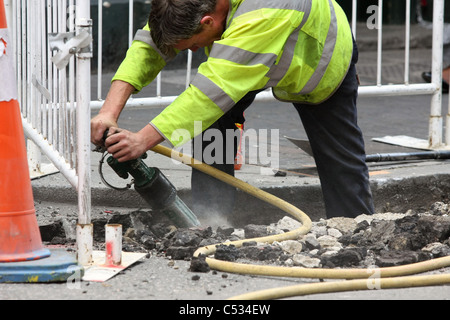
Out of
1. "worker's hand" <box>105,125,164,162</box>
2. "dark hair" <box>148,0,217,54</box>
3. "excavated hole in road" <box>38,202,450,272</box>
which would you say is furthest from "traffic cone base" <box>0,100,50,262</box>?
"dark hair" <box>148,0,217,54</box>

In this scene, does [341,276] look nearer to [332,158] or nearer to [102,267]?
[102,267]

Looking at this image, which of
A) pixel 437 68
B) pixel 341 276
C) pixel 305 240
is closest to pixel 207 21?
pixel 305 240

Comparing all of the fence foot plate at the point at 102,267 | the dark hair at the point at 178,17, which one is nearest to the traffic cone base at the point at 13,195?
the fence foot plate at the point at 102,267

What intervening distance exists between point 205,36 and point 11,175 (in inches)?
41.2

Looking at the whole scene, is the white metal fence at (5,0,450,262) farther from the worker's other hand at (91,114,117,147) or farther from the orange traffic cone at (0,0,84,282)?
the orange traffic cone at (0,0,84,282)

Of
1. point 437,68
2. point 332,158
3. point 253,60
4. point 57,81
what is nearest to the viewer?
point 253,60

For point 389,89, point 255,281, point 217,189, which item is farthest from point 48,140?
point 389,89

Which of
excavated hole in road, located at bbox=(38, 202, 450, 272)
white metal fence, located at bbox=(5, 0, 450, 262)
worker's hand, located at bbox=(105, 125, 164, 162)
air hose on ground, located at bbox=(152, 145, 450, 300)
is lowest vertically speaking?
air hose on ground, located at bbox=(152, 145, 450, 300)

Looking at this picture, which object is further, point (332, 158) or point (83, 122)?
point (332, 158)

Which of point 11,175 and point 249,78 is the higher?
point 249,78

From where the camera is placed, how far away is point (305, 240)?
10.6 feet

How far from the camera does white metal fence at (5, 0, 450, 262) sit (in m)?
2.66

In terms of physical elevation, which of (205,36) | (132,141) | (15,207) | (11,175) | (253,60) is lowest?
(15,207)

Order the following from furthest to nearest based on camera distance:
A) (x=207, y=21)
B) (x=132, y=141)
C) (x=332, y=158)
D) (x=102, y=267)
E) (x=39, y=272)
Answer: (x=332, y=158)
(x=207, y=21)
(x=132, y=141)
(x=102, y=267)
(x=39, y=272)
